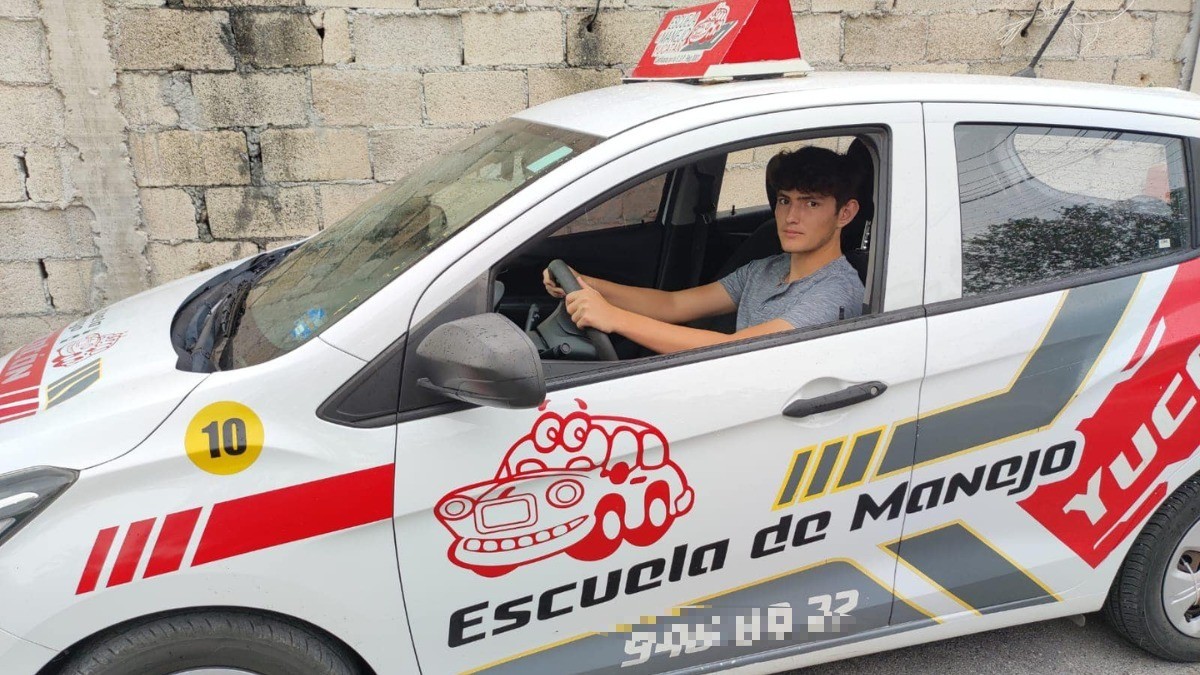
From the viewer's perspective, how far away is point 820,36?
16.2ft

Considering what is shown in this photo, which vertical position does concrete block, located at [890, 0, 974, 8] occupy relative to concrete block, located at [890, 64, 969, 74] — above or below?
above

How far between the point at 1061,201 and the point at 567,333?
1314mm

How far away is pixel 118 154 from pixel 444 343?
12.2ft

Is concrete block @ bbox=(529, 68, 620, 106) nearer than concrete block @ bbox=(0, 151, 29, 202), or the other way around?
concrete block @ bbox=(0, 151, 29, 202)

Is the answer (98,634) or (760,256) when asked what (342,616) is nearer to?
(98,634)

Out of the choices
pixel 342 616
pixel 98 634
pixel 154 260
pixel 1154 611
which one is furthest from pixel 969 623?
pixel 154 260

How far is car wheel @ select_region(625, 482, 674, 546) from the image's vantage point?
1.91 metres

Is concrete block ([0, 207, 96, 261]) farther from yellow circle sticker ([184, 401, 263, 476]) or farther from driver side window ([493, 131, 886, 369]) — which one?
yellow circle sticker ([184, 401, 263, 476])

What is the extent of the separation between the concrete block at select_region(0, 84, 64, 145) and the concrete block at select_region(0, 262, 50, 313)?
675 mm

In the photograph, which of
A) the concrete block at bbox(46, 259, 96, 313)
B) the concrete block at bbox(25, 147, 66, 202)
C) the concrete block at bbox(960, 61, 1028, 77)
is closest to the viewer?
the concrete block at bbox(25, 147, 66, 202)

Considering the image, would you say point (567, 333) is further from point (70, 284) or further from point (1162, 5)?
point (1162, 5)

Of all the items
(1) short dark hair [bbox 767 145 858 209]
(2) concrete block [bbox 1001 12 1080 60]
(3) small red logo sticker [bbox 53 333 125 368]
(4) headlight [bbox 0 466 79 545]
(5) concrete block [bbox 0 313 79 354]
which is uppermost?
(2) concrete block [bbox 1001 12 1080 60]

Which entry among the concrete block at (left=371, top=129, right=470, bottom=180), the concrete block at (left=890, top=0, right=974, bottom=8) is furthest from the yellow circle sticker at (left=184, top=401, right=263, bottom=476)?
the concrete block at (left=890, top=0, right=974, bottom=8)

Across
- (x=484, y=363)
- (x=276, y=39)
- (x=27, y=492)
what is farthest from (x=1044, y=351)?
(x=276, y=39)
